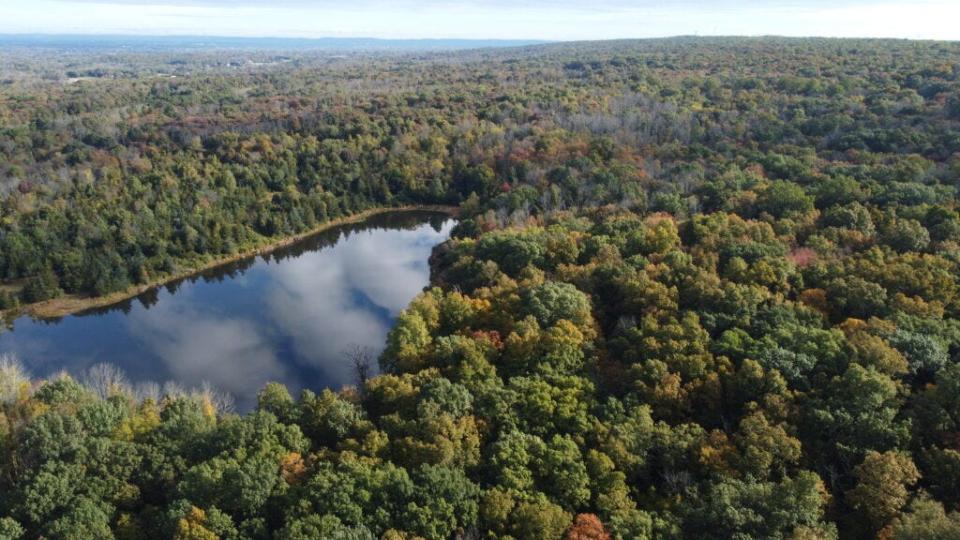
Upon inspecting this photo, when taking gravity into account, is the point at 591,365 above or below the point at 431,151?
below

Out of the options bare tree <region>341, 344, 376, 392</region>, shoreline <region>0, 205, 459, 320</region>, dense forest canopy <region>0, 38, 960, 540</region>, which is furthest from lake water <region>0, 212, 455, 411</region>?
dense forest canopy <region>0, 38, 960, 540</region>

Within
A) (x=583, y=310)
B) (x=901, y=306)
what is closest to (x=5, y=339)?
(x=583, y=310)

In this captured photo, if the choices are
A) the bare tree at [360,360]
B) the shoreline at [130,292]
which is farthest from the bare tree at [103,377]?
the bare tree at [360,360]

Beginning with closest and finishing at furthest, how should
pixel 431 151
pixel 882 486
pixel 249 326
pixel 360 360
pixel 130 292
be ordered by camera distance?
pixel 882 486 < pixel 360 360 < pixel 249 326 < pixel 130 292 < pixel 431 151

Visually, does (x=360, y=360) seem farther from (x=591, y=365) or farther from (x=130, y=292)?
(x=130, y=292)

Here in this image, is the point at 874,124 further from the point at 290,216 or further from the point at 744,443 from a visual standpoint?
the point at 290,216

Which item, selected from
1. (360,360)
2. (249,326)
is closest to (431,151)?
(249,326)

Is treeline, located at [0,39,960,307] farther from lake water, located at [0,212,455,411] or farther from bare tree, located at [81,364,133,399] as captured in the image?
bare tree, located at [81,364,133,399]
